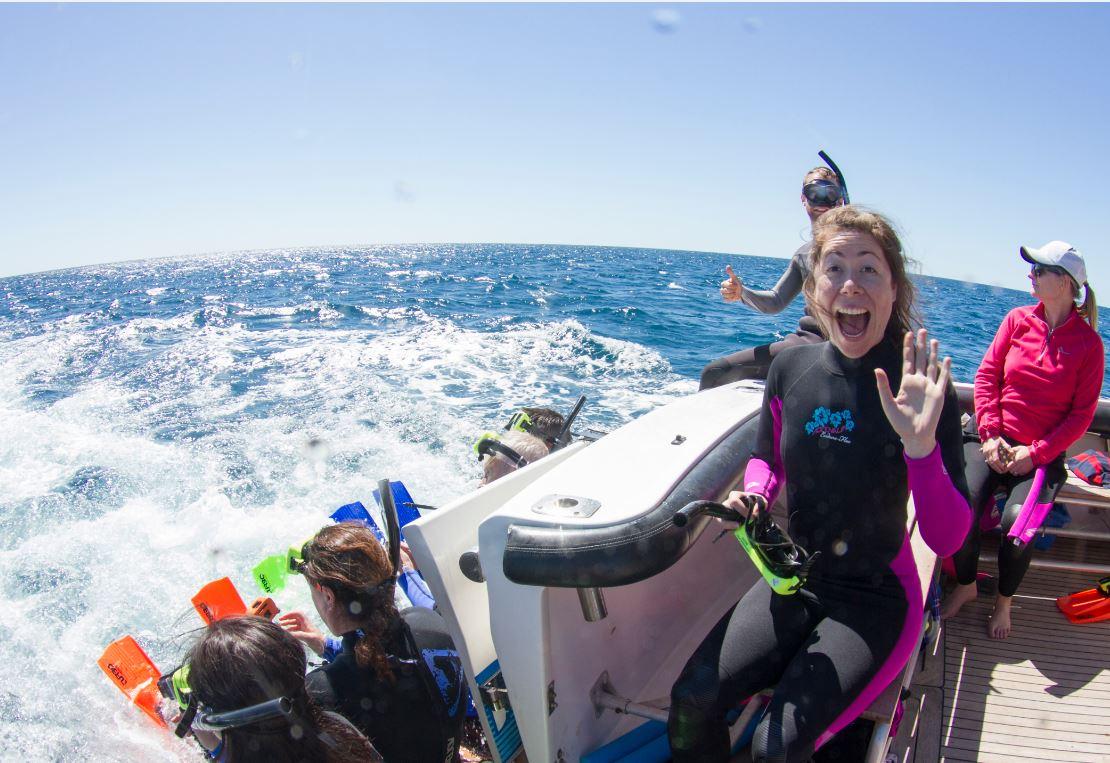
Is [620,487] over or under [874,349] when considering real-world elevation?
under

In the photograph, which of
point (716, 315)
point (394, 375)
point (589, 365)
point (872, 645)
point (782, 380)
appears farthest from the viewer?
point (716, 315)

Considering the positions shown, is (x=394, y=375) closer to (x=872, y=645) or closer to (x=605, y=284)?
(x=872, y=645)

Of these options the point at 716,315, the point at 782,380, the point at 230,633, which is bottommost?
the point at 716,315

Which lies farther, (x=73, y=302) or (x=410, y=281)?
(x=410, y=281)

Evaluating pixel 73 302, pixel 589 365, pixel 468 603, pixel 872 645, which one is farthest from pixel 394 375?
pixel 73 302

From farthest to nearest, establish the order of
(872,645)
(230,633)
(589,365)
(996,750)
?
(589,365) < (996,750) < (872,645) < (230,633)

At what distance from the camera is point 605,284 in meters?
24.1

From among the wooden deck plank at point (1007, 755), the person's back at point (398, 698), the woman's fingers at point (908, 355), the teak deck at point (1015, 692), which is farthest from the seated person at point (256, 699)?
the wooden deck plank at point (1007, 755)

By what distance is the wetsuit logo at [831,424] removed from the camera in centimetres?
185

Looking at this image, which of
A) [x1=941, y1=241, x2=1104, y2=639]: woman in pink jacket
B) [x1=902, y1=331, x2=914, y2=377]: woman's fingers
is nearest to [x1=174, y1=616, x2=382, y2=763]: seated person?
[x1=902, y1=331, x2=914, y2=377]: woman's fingers

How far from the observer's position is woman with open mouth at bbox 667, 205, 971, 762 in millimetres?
1714

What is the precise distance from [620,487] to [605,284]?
73.4 ft

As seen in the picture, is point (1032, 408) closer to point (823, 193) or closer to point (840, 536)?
point (823, 193)

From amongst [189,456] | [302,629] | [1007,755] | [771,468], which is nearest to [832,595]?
[771,468]
